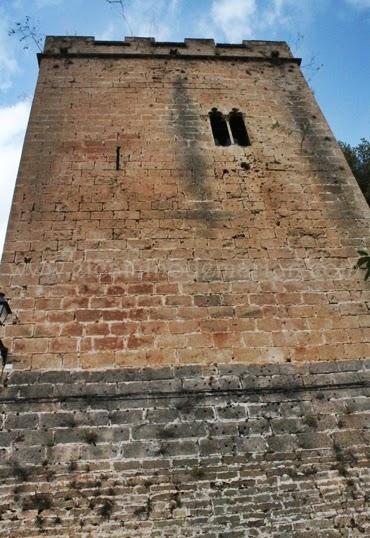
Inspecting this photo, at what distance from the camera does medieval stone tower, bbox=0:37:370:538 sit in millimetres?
3584

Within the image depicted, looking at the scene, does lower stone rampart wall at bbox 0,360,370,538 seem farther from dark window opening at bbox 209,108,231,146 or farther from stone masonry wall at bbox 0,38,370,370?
dark window opening at bbox 209,108,231,146

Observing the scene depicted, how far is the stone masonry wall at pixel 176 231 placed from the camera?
443 cm

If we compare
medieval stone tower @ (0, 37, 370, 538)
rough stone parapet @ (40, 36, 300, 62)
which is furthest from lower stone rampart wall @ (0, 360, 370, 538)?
rough stone parapet @ (40, 36, 300, 62)

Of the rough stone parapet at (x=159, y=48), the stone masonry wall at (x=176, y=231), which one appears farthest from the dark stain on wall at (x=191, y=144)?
the rough stone parapet at (x=159, y=48)

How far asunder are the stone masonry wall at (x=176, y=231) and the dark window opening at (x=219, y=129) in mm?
150

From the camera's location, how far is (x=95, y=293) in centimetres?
465

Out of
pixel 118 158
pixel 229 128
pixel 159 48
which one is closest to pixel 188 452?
pixel 118 158

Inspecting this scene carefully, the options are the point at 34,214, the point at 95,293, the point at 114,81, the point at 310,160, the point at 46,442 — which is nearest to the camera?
the point at 46,442

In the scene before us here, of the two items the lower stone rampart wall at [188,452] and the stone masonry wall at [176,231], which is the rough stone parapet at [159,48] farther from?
the lower stone rampart wall at [188,452]

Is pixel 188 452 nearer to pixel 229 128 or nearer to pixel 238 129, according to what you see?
pixel 229 128

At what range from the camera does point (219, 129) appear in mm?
6656

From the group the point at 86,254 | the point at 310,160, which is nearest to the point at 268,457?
the point at 86,254

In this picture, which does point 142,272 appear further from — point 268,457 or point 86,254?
point 268,457

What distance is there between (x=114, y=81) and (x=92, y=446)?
5.74 metres
